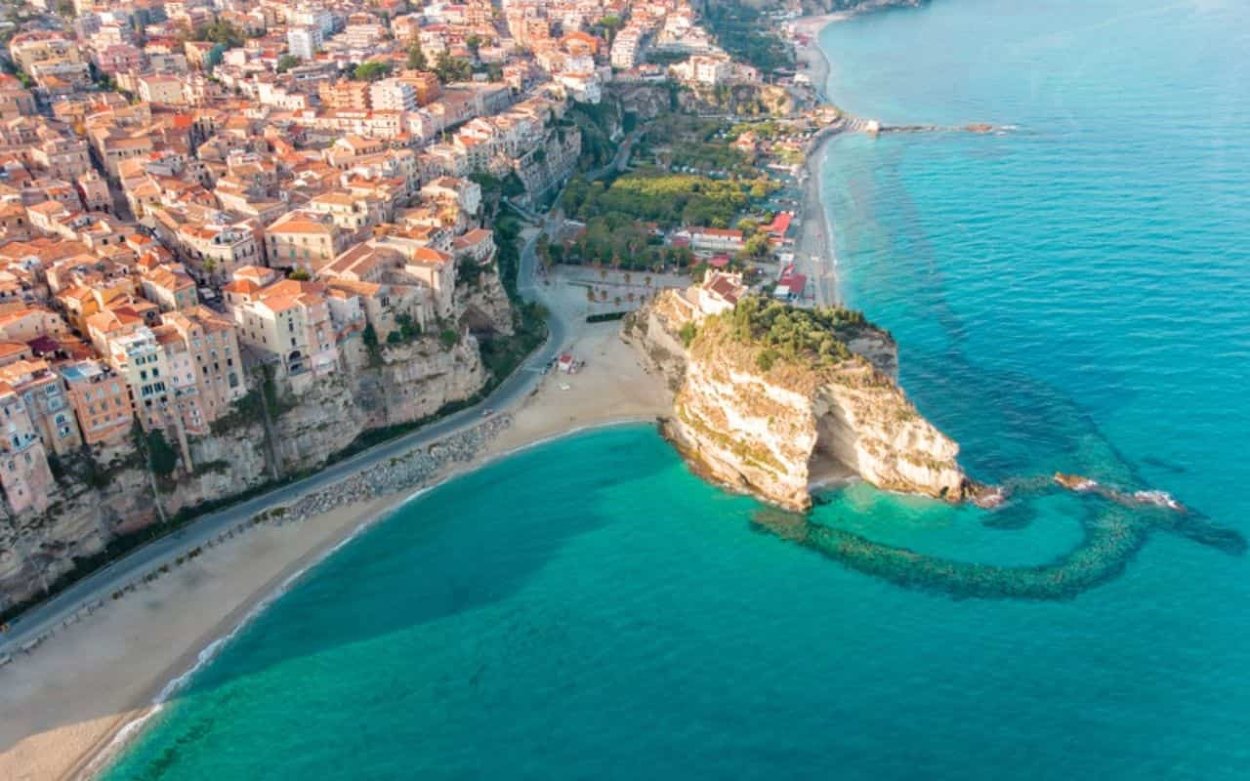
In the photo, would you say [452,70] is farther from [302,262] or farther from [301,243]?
[302,262]

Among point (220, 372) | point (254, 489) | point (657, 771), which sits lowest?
point (657, 771)

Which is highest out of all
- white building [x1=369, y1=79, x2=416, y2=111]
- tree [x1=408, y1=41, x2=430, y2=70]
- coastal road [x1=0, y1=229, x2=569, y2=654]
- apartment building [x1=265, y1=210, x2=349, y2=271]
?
tree [x1=408, y1=41, x2=430, y2=70]

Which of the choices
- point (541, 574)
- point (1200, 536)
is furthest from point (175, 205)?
point (1200, 536)

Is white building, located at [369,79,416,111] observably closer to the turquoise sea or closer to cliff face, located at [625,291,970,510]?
the turquoise sea

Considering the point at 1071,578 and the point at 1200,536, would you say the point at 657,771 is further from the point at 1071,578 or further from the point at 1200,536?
the point at 1200,536

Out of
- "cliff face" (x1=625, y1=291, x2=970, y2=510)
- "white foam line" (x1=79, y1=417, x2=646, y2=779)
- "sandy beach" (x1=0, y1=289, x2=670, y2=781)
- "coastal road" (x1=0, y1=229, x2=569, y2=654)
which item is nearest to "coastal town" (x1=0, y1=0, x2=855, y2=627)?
"coastal road" (x1=0, y1=229, x2=569, y2=654)
